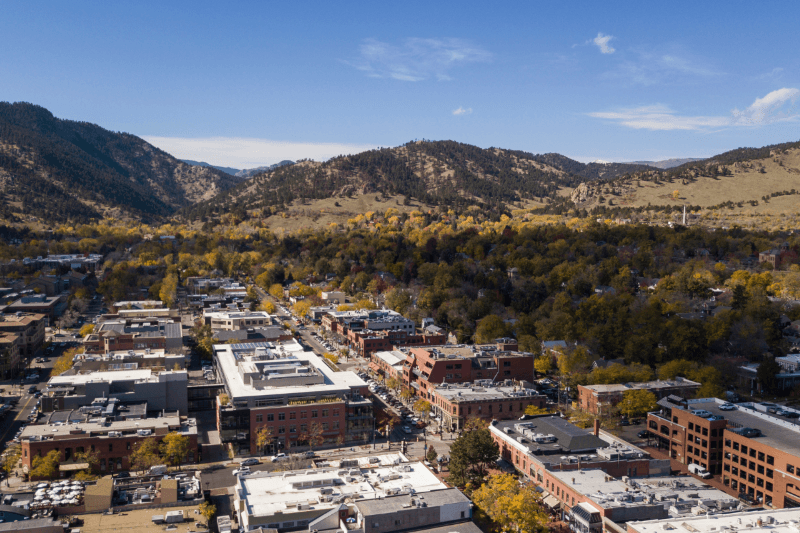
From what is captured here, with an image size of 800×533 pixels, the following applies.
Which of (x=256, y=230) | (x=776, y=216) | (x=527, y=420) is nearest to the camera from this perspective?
(x=527, y=420)

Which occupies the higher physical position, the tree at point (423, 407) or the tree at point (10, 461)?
the tree at point (423, 407)

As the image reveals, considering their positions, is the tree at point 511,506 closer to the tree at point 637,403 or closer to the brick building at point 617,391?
the tree at point 637,403

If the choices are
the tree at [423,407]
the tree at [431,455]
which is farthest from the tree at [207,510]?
the tree at [423,407]

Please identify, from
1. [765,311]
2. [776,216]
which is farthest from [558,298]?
[776,216]

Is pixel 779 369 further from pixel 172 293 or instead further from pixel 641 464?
pixel 172 293

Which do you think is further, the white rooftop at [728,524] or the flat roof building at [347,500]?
the flat roof building at [347,500]

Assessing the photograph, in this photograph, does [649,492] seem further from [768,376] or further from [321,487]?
[768,376]

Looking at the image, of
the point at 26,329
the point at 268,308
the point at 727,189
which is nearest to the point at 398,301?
the point at 268,308

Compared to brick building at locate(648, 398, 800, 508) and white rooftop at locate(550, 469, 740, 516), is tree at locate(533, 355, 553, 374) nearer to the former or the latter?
brick building at locate(648, 398, 800, 508)
